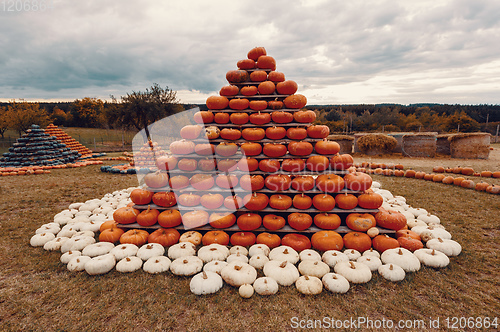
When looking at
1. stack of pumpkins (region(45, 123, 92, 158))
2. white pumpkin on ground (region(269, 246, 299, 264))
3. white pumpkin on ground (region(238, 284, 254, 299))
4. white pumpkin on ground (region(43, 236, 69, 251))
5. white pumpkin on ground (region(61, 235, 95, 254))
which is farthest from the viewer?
stack of pumpkins (region(45, 123, 92, 158))

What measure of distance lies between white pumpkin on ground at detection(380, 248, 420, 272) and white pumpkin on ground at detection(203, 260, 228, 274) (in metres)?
2.36

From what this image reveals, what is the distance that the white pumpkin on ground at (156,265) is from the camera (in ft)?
10.8

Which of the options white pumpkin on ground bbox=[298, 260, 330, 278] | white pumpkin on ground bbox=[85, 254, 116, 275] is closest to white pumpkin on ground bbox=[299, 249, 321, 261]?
white pumpkin on ground bbox=[298, 260, 330, 278]

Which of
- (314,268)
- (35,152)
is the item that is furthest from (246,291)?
(35,152)

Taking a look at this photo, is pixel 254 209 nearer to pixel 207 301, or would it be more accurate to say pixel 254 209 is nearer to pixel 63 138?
pixel 207 301

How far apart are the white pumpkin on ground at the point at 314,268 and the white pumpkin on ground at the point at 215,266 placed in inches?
42.7

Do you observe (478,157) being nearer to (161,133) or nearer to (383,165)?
(383,165)

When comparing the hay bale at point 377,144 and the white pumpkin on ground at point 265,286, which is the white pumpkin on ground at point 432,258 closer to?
the white pumpkin on ground at point 265,286

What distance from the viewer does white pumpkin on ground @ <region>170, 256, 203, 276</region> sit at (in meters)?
3.20

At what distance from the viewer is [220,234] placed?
13.2 feet

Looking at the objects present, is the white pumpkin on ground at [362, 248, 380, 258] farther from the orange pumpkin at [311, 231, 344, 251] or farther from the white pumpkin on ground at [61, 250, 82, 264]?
the white pumpkin on ground at [61, 250, 82, 264]

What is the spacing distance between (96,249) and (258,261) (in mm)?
2573

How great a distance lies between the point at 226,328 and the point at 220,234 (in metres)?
1.74

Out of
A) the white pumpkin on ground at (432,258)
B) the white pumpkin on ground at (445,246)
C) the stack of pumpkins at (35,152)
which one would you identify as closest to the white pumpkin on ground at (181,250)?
the white pumpkin on ground at (432,258)
